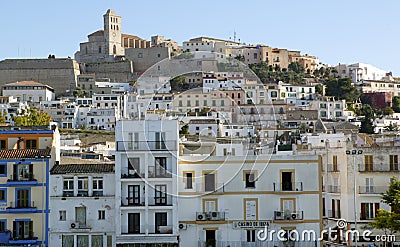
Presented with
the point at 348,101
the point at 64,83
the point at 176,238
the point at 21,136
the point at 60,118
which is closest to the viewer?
the point at 176,238

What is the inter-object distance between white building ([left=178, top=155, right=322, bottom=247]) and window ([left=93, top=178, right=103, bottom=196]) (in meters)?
3.39

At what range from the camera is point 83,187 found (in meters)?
37.8

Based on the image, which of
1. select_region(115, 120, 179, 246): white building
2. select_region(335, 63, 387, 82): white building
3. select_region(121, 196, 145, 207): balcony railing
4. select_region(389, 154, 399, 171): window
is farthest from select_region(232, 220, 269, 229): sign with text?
select_region(335, 63, 387, 82): white building

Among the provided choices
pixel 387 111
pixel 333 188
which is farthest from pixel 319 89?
pixel 333 188

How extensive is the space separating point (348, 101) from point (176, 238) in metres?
92.0

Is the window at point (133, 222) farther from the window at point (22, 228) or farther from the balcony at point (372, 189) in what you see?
the balcony at point (372, 189)

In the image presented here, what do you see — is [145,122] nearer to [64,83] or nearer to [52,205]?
[52,205]

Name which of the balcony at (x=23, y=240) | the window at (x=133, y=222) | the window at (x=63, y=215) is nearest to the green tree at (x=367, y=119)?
the window at (x=133, y=222)

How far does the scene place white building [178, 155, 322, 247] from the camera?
37.0 meters

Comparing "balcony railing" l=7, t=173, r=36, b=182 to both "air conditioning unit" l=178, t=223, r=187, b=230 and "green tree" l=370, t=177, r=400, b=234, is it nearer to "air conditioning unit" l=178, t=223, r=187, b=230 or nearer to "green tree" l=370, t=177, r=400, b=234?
"air conditioning unit" l=178, t=223, r=187, b=230

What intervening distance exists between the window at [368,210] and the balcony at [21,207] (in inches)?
580

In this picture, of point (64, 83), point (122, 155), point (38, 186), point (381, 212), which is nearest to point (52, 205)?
point (38, 186)

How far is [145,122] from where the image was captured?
37156 mm

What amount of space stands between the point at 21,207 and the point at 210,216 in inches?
320
